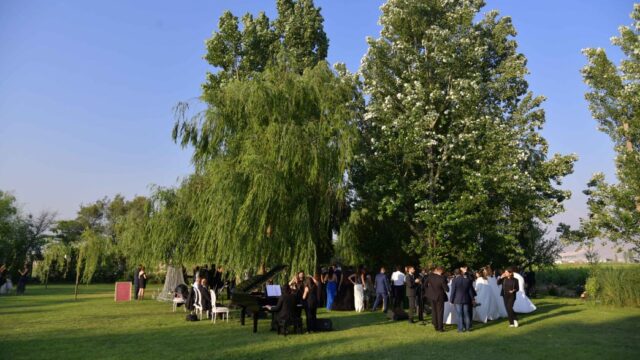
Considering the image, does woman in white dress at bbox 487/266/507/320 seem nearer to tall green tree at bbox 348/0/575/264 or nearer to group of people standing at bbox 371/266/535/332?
group of people standing at bbox 371/266/535/332

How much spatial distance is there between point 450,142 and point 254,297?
11768 millimetres

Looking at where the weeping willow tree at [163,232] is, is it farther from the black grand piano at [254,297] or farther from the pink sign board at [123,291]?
the black grand piano at [254,297]

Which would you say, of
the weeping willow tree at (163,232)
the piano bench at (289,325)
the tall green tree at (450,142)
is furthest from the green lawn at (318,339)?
the tall green tree at (450,142)

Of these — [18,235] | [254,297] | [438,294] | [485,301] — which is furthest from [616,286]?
[18,235]

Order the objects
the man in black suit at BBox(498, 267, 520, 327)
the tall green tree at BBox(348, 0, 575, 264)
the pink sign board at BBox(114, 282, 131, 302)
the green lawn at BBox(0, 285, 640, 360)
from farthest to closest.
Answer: the pink sign board at BBox(114, 282, 131, 302), the tall green tree at BBox(348, 0, 575, 264), the man in black suit at BBox(498, 267, 520, 327), the green lawn at BBox(0, 285, 640, 360)

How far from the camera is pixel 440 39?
877 inches

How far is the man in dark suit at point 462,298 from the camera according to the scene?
1334cm

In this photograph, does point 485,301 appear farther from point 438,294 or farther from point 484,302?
point 438,294

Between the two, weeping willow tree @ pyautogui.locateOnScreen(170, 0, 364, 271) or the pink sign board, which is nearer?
weeping willow tree @ pyautogui.locateOnScreen(170, 0, 364, 271)

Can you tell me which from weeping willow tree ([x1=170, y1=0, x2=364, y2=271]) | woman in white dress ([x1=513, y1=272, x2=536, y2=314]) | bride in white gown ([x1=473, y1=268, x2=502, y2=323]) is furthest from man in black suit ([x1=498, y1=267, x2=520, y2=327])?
weeping willow tree ([x1=170, y1=0, x2=364, y2=271])

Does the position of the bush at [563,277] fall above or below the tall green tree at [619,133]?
below

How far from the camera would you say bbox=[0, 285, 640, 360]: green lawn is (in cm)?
1007

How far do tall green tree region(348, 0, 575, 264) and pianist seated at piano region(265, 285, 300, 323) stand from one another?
807 cm

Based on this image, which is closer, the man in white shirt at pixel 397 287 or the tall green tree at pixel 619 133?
the man in white shirt at pixel 397 287
